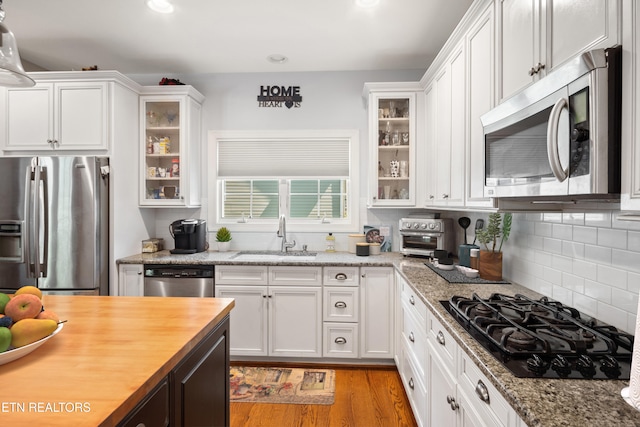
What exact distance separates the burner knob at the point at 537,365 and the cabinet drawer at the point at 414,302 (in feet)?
2.80

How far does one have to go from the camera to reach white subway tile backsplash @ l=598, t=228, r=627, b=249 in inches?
54.3

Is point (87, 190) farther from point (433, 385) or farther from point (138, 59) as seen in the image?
point (433, 385)

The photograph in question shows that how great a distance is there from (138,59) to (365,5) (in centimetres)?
220

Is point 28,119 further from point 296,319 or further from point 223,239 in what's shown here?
point 296,319

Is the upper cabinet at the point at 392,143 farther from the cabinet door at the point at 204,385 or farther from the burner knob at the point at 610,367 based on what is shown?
the burner knob at the point at 610,367

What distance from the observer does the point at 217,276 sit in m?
3.03

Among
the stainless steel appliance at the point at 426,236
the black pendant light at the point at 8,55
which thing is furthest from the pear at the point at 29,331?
the stainless steel appliance at the point at 426,236

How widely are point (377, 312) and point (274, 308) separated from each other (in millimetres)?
866

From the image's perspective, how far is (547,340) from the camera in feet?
3.92

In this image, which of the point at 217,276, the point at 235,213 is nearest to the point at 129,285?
the point at 217,276

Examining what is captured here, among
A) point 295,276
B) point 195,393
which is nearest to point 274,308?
point 295,276

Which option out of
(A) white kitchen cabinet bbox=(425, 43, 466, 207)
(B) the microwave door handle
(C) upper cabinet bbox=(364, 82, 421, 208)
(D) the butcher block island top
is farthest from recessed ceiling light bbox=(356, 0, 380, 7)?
(D) the butcher block island top

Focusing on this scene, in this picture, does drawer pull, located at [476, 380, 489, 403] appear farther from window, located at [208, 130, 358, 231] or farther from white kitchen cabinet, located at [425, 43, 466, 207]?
window, located at [208, 130, 358, 231]

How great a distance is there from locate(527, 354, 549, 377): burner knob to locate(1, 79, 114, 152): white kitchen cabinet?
10.6 ft
